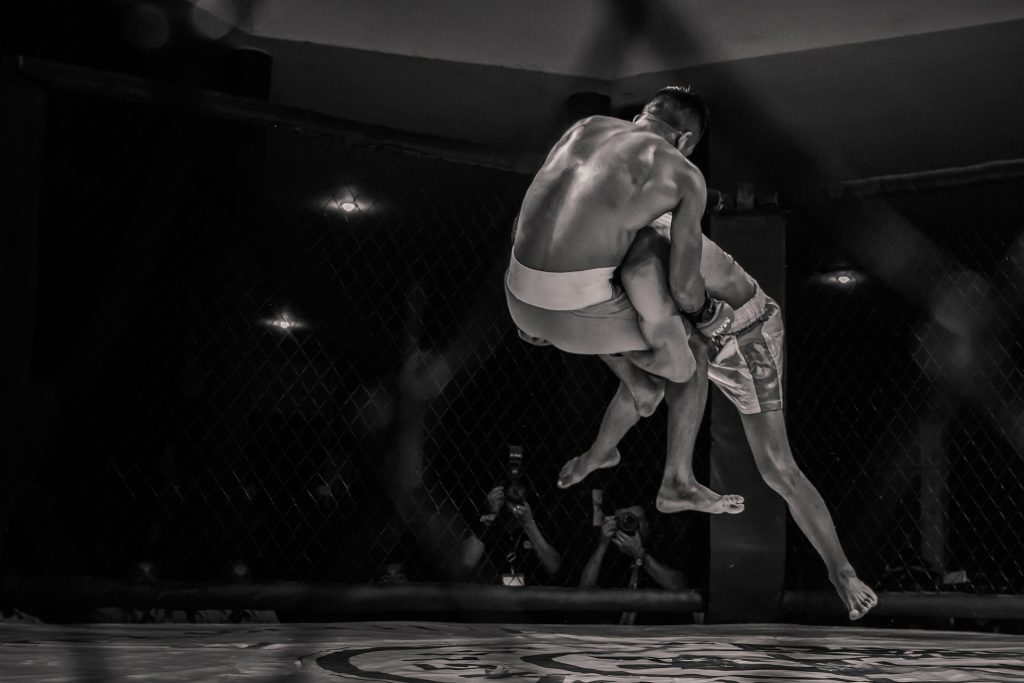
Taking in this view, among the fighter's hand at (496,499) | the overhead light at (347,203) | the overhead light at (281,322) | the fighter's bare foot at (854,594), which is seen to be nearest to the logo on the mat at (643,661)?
the fighter's bare foot at (854,594)

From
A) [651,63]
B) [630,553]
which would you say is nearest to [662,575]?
[630,553]

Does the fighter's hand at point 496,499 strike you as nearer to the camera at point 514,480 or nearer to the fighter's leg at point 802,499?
the camera at point 514,480

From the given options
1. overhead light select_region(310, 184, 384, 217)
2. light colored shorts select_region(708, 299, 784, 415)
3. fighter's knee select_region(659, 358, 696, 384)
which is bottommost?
fighter's knee select_region(659, 358, 696, 384)

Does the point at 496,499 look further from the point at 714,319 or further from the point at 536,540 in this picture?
the point at 714,319

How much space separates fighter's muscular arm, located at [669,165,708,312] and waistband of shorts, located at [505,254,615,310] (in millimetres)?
138

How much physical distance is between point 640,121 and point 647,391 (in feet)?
2.17

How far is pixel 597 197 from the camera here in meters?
1.98

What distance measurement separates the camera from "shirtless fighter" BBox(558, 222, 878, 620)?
2.41 meters

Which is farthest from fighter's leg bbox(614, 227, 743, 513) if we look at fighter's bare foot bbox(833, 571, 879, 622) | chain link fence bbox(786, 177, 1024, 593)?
chain link fence bbox(786, 177, 1024, 593)

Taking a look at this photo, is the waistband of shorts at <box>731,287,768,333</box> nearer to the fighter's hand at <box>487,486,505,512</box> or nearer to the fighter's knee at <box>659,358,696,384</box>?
the fighter's knee at <box>659,358,696,384</box>

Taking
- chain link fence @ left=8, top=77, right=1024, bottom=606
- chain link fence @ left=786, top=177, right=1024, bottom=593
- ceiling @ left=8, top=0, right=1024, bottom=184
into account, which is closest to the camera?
chain link fence @ left=8, top=77, right=1024, bottom=606

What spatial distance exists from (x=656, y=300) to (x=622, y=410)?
449 millimetres

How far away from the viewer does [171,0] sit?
13.1 ft

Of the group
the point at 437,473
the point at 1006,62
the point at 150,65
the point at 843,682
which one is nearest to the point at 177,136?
the point at 150,65
